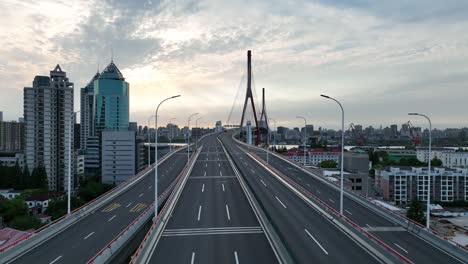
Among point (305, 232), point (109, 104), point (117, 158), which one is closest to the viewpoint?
point (305, 232)

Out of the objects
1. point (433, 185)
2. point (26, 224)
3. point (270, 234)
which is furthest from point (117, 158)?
point (270, 234)

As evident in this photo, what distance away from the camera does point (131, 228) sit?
2264 cm

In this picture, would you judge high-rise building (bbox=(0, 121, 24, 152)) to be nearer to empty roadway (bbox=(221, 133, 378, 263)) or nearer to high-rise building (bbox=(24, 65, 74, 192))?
high-rise building (bbox=(24, 65, 74, 192))

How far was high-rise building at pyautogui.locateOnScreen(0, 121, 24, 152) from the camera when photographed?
7554 inches

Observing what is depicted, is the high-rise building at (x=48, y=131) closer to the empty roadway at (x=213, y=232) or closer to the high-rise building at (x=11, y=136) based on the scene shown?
the empty roadway at (x=213, y=232)

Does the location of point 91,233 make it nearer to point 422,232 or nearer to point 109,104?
point 422,232

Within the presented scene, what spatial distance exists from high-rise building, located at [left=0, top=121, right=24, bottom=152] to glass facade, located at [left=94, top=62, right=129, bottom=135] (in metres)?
50.2

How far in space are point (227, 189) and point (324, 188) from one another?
1098 centimetres

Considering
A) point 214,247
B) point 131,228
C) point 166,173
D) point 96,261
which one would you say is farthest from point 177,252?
point 166,173

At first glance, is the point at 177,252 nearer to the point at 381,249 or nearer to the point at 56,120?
the point at 381,249

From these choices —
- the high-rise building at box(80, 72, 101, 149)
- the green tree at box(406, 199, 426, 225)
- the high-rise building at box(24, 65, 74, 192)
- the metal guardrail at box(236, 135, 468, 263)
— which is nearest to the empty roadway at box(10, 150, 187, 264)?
the metal guardrail at box(236, 135, 468, 263)

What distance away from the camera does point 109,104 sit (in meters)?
182

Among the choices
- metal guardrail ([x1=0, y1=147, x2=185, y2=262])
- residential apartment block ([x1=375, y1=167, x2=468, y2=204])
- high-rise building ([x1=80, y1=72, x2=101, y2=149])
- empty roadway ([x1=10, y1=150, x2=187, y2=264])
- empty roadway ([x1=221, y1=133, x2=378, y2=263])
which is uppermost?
high-rise building ([x1=80, y1=72, x2=101, y2=149])

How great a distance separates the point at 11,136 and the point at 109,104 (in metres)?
64.9
